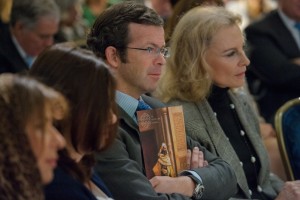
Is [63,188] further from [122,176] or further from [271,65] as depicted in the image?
[271,65]

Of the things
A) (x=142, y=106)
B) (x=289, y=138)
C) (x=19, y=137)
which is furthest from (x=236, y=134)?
(x=19, y=137)

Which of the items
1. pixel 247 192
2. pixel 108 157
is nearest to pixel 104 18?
pixel 108 157

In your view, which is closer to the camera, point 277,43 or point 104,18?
point 104,18

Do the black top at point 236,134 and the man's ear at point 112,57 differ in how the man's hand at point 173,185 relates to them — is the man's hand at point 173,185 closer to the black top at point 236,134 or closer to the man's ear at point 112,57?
the man's ear at point 112,57

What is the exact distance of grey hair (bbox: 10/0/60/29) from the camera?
4832mm

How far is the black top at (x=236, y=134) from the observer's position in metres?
3.25

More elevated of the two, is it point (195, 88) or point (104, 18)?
point (104, 18)

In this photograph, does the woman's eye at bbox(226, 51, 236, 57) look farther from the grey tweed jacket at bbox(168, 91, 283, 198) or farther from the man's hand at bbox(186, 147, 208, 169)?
the man's hand at bbox(186, 147, 208, 169)

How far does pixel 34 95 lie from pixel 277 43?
334 centimetres

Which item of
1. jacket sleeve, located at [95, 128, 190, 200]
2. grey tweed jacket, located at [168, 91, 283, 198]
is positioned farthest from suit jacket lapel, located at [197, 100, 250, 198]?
jacket sleeve, located at [95, 128, 190, 200]

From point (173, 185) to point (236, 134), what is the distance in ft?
2.38

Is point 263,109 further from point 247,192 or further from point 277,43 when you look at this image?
point 247,192

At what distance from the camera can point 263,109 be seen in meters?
5.05

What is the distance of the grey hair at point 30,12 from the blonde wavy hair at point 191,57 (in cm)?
178
